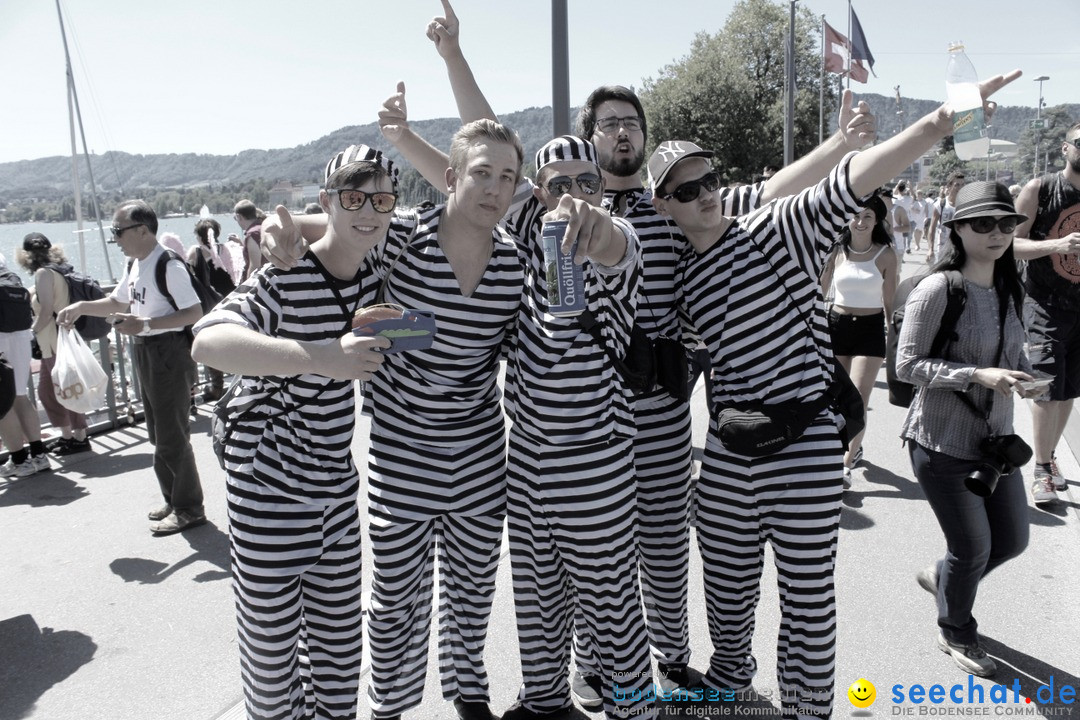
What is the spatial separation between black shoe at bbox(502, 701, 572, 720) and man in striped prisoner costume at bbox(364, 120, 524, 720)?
1.36 ft

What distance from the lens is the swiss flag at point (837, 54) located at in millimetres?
24453

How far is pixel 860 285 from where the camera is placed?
18.1 ft

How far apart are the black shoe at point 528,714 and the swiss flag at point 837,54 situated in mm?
25135

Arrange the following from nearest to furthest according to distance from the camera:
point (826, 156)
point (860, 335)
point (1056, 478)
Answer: point (826, 156), point (1056, 478), point (860, 335)

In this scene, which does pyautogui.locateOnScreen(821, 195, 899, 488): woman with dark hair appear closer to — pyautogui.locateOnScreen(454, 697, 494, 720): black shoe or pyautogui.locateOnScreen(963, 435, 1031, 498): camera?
pyautogui.locateOnScreen(963, 435, 1031, 498): camera

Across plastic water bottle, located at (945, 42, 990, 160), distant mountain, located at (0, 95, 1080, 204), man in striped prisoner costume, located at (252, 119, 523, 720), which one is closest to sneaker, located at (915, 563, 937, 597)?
plastic water bottle, located at (945, 42, 990, 160)

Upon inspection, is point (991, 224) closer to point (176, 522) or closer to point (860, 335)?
point (860, 335)

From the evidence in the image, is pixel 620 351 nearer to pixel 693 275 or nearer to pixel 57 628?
pixel 693 275

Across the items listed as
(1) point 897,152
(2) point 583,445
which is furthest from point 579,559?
(1) point 897,152

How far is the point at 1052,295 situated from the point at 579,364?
3.81 metres

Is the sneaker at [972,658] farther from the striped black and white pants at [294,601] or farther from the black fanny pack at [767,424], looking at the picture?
the striped black and white pants at [294,601]

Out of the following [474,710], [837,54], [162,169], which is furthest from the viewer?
[162,169]

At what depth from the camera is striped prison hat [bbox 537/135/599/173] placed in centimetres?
242

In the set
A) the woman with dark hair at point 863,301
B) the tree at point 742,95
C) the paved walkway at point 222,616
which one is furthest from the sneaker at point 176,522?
the tree at point 742,95
